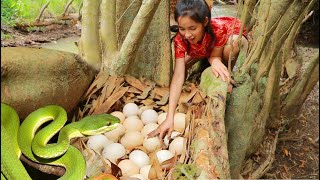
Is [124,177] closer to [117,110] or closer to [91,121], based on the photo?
[91,121]

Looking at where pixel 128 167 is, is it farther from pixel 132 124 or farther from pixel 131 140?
pixel 132 124

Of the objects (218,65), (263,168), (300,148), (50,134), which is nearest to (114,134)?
(50,134)

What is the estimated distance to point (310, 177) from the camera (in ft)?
11.8

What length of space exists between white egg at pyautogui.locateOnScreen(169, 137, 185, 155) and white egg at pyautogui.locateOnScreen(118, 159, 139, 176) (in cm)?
20

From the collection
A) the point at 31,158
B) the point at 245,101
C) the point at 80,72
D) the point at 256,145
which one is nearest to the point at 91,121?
the point at 31,158

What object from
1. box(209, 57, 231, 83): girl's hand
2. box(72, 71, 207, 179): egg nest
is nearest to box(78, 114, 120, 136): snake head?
box(72, 71, 207, 179): egg nest

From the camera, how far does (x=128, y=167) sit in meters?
1.56

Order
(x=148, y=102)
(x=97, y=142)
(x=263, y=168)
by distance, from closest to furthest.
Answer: (x=97, y=142), (x=148, y=102), (x=263, y=168)

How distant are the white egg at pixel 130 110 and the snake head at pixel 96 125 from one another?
532 millimetres

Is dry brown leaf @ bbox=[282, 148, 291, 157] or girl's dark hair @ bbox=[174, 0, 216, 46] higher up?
girl's dark hair @ bbox=[174, 0, 216, 46]

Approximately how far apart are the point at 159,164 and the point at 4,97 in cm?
63

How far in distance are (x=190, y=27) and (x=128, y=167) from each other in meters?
0.73

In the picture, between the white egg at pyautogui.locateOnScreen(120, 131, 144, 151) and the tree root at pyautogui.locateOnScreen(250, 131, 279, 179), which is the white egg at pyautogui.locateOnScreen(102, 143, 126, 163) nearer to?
the white egg at pyautogui.locateOnScreen(120, 131, 144, 151)

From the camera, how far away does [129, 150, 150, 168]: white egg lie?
162 centimetres
